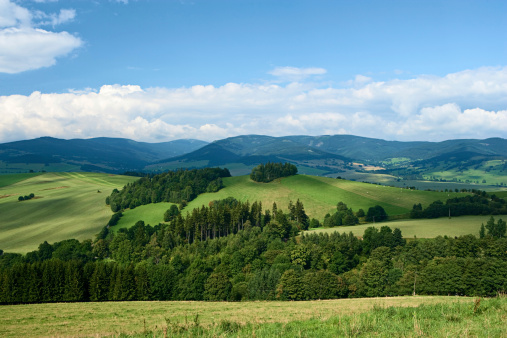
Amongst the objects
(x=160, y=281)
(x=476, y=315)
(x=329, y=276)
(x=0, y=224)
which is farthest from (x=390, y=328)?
(x=0, y=224)

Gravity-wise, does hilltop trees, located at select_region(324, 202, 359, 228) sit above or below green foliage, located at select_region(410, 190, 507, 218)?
below

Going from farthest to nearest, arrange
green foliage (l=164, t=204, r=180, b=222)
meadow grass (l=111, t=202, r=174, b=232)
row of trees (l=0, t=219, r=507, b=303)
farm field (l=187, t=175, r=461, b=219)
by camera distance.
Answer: farm field (l=187, t=175, r=461, b=219), green foliage (l=164, t=204, r=180, b=222), meadow grass (l=111, t=202, r=174, b=232), row of trees (l=0, t=219, r=507, b=303)

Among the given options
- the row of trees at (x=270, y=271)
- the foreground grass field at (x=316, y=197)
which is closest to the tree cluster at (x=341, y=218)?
the foreground grass field at (x=316, y=197)

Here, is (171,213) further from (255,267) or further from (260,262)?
(255,267)

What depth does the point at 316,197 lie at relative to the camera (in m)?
175

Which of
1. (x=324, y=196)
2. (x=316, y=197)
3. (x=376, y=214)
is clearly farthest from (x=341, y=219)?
(x=324, y=196)

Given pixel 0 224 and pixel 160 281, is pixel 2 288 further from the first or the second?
pixel 0 224

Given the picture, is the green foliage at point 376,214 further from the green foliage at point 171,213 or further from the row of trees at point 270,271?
the green foliage at point 171,213

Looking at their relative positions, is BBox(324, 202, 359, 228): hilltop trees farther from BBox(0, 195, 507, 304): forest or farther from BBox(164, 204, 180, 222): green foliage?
BBox(164, 204, 180, 222): green foliage

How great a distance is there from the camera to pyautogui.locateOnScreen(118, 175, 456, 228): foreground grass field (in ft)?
516

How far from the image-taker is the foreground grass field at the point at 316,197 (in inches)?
6186

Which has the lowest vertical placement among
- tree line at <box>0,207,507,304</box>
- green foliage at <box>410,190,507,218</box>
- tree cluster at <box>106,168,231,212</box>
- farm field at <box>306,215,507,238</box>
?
tree line at <box>0,207,507,304</box>

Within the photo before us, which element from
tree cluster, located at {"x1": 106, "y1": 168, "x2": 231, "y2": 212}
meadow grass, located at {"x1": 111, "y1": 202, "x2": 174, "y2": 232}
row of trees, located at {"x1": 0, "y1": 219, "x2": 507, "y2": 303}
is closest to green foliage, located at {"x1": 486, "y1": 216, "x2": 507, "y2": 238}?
row of trees, located at {"x1": 0, "y1": 219, "x2": 507, "y2": 303}

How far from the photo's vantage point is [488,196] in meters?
158
